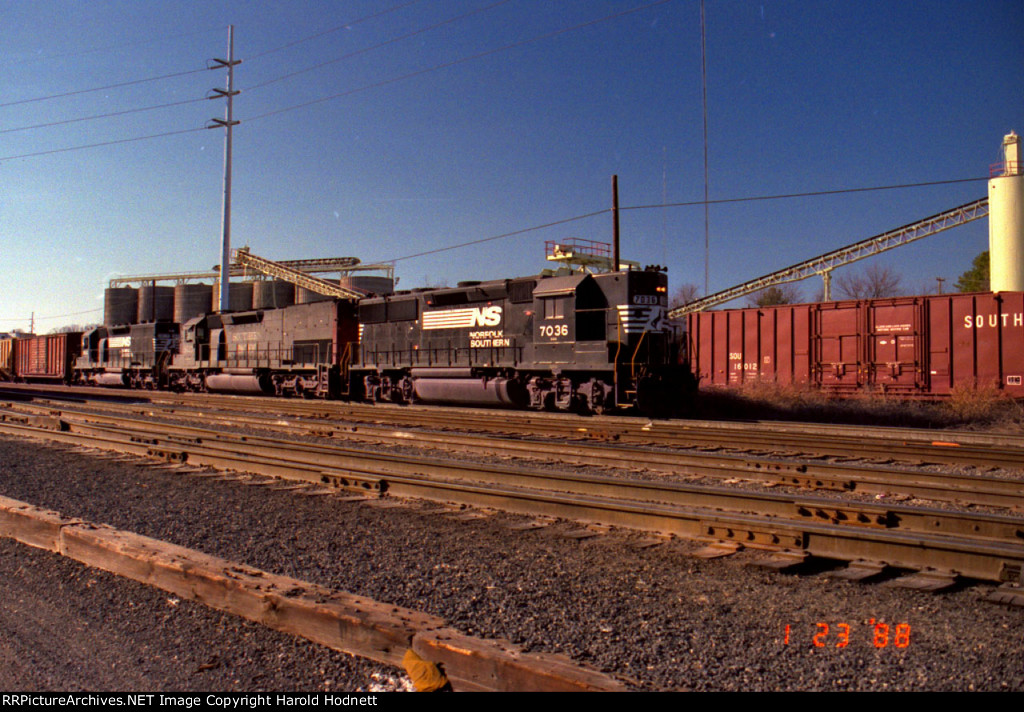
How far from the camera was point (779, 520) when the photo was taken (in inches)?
218

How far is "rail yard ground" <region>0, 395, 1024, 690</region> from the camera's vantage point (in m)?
3.33

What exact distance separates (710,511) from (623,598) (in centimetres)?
224

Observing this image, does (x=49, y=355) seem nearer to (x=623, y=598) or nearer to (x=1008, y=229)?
(x=623, y=598)

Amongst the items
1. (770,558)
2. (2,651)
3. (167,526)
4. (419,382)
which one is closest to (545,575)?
(770,558)

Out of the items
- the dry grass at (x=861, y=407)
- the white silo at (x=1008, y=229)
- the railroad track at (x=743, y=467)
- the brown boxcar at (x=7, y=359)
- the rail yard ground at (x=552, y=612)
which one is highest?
the white silo at (x=1008, y=229)

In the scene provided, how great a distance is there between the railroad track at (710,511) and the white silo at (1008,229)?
1223 inches

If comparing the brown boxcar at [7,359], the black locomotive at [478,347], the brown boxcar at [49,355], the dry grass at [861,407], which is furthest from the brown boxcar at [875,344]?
the brown boxcar at [7,359]

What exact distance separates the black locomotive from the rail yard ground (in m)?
10.2

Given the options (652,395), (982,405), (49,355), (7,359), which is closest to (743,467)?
(652,395)

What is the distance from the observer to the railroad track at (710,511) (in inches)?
185

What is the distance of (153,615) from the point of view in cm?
421

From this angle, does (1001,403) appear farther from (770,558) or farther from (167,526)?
(167,526)

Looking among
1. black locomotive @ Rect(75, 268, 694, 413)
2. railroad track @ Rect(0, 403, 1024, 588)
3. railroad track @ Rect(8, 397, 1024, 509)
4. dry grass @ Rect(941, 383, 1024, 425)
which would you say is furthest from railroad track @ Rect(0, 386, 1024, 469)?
railroad track @ Rect(0, 403, 1024, 588)

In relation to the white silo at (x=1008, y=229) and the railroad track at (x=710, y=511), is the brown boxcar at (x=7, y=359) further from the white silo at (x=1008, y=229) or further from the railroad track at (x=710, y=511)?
the white silo at (x=1008, y=229)
